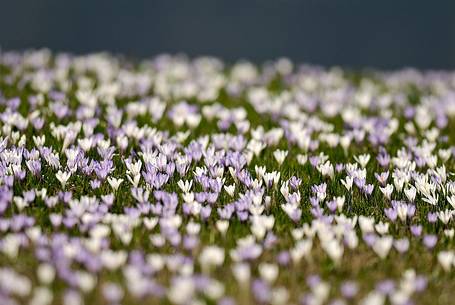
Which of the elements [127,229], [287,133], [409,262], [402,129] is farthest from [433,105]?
[127,229]

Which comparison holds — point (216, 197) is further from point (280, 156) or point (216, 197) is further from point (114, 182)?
point (280, 156)

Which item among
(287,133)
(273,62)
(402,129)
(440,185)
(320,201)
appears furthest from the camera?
(273,62)

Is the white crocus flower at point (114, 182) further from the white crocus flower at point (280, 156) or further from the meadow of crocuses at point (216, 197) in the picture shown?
the white crocus flower at point (280, 156)

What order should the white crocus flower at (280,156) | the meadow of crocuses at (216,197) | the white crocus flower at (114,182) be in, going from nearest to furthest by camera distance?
the meadow of crocuses at (216,197)
the white crocus flower at (114,182)
the white crocus flower at (280,156)

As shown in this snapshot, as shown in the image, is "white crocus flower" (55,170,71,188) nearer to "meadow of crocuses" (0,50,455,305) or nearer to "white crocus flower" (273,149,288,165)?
"meadow of crocuses" (0,50,455,305)

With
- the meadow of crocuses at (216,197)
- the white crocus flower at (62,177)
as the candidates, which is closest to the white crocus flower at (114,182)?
the meadow of crocuses at (216,197)

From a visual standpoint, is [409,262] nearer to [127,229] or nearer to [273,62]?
[127,229]

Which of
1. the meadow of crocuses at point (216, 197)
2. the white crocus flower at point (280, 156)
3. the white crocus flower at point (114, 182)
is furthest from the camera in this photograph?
the white crocus flower at point (280, 156)

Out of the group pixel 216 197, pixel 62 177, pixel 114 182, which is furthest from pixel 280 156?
pixel 62 177
